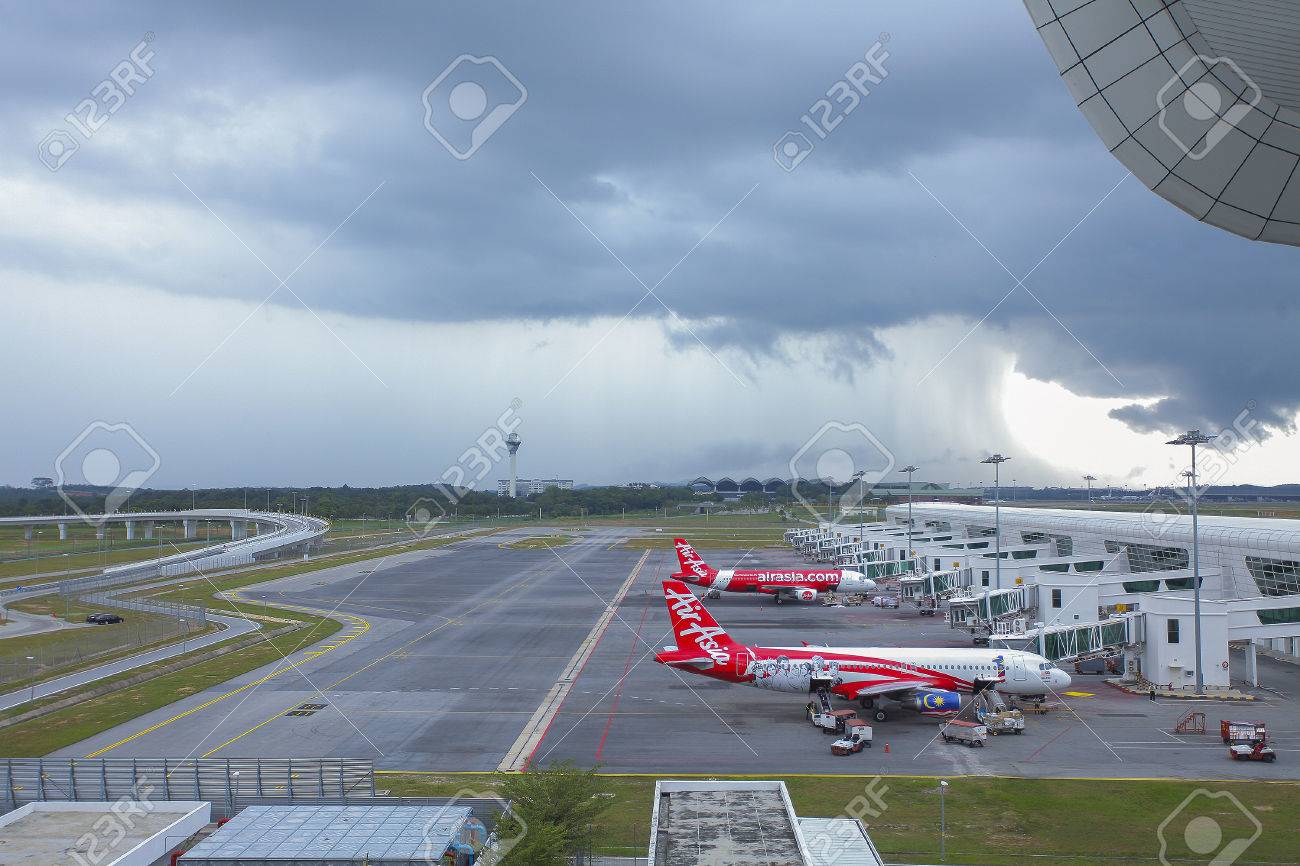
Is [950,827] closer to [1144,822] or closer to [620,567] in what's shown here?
[1144,822]

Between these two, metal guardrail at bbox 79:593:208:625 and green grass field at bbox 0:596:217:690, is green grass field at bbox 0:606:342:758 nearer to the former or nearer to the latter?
green grass field at bbox 0:596:217:690

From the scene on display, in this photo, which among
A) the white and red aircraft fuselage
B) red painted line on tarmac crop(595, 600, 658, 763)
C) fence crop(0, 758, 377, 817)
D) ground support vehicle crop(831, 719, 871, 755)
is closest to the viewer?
fence crop(0, 758, 377, 817)

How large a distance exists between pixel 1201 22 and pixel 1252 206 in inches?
113

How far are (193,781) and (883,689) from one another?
108 ft

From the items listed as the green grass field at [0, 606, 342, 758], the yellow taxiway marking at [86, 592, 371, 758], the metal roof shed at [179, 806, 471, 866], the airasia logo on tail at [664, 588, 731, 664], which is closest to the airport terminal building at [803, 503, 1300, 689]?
the airasia logo on tail at [664, 588, 731, 664]

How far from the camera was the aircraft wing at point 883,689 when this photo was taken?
158ft

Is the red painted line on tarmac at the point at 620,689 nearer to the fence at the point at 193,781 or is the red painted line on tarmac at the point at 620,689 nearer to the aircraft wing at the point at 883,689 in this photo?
the fence at the point at 193,781

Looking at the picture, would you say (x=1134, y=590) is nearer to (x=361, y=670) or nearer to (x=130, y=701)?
(x=361, y=670)

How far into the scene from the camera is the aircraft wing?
48094 millimetres

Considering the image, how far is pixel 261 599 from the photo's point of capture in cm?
9369

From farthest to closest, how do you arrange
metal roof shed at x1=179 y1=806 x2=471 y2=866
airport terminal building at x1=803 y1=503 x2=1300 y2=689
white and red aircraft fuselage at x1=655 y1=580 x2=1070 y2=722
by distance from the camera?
airport terminal building at x1=803 y1=503 x2=1300 y2=689 → white and red aircraft fuselage at x1=655 y1=580 x2=1070 y2=722 → metal roof shed at x1=179 y1=806 x2=471 y2=866

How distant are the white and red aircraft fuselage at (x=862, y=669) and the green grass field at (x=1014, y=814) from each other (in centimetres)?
1074

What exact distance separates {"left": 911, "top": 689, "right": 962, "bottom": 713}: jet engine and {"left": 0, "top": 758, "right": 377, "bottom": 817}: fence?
28046 mm

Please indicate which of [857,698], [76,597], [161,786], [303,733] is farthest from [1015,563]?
[76,597]
